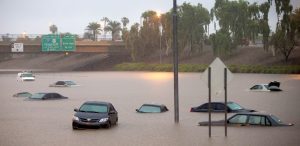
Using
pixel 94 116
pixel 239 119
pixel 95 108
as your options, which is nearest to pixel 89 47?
pixel 95 108

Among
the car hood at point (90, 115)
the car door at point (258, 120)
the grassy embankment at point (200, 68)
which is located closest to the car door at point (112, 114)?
the car hood at point (90, 115)

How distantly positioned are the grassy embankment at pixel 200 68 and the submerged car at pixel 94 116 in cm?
7888

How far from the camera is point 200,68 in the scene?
11944cm

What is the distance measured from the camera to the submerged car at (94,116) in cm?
2656

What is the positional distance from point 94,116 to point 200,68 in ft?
307

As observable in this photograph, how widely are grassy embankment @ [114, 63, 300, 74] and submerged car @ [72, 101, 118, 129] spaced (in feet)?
259

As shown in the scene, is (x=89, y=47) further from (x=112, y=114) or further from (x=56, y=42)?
(x=112, y=114)

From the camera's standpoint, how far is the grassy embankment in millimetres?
102812

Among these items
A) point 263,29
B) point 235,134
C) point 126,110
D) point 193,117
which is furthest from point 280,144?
point 263,29

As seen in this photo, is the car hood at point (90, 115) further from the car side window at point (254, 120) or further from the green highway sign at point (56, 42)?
the green highway sign at point (56, 42)

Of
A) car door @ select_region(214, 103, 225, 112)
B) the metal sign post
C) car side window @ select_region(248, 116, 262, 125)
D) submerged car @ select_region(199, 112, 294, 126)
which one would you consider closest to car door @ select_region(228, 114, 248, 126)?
submerged car @ select_region(199, 112, 294, 126)

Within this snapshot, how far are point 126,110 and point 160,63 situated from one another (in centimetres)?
9481

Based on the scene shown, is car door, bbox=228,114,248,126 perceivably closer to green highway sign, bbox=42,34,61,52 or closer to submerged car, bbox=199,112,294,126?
submerged car, bbox=199,112,294,126

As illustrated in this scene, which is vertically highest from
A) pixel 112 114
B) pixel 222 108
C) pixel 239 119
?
pixel 112 114
